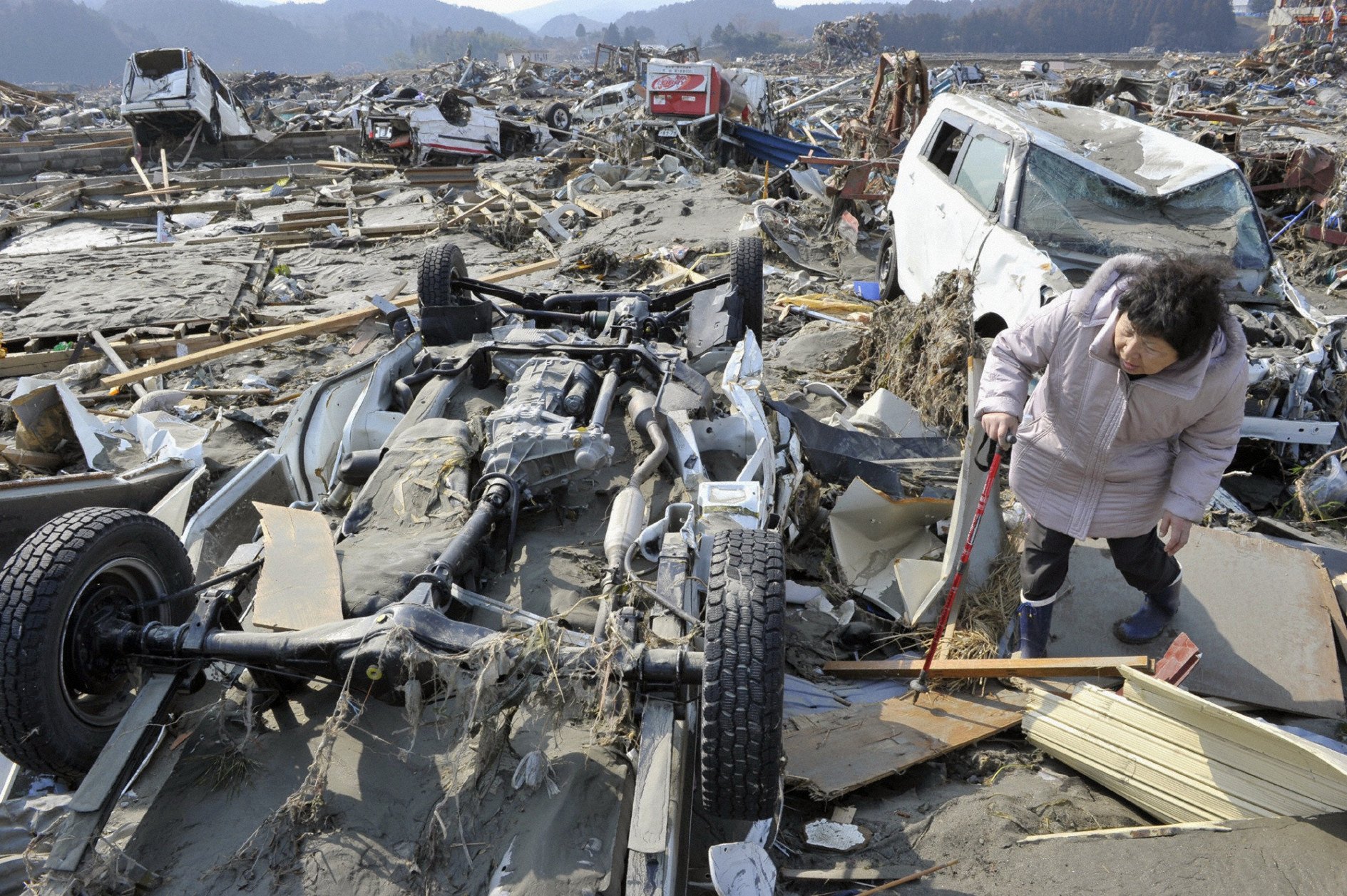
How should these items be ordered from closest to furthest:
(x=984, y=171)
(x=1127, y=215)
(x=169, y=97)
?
1. (x=1127, y=215)
2. (x=984, y=171)
3. (x=169, y=97)

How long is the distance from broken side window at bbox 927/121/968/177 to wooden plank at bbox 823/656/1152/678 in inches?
175

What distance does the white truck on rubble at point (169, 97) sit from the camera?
16.5 metres

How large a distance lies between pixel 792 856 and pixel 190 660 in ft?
6.75

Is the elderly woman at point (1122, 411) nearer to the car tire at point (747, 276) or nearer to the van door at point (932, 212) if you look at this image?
the car tire at point (747, 276)

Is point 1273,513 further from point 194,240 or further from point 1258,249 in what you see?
point 194,240

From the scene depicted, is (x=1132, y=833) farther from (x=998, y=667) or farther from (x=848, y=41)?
(x=848, y=41)

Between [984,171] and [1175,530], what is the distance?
12.9 ft

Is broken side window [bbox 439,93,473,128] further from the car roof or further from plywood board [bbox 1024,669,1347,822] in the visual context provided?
plywood board [bbox 1024,669,1347,822]

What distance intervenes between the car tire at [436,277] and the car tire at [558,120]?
1514cm

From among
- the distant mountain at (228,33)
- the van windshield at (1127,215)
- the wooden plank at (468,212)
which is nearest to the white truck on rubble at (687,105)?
the wooden plank at (468,212)

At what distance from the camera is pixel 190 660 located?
103 inches

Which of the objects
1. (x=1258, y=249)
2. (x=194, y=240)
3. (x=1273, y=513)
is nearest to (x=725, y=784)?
(x=1273, y=513)

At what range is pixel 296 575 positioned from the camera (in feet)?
9.48

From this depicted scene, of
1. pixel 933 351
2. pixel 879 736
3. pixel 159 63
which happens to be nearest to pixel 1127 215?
pixel 933 351
